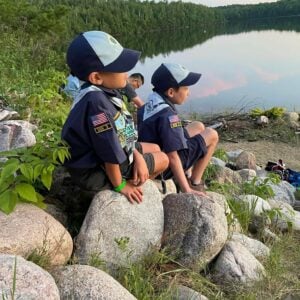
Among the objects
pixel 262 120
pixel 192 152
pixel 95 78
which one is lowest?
pixel 262 120

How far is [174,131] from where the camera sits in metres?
3.93

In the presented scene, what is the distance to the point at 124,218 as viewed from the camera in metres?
3.07

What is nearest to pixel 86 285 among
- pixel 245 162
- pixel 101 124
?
pixel 101 124

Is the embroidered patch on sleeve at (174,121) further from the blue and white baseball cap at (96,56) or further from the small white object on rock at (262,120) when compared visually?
the small white object on rock at (262,120)

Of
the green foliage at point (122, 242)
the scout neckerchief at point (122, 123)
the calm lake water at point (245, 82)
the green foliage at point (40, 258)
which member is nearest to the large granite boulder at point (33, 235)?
the green foliage at point (40, 258)

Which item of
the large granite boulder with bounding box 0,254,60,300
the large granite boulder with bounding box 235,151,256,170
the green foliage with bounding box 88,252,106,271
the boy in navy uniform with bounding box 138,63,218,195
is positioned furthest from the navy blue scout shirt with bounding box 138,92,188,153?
the large granite boulder with bounding box 235,151,256,170

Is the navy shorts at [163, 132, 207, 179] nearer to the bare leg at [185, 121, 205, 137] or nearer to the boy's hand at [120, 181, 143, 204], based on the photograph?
the bare leg at [185, 121, 205, 137]

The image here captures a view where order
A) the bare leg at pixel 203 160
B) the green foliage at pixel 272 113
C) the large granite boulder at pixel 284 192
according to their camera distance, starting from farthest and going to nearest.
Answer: the green foliage at pixel 272 113 < the large granite boulder at pixel 284 192 < the bare leg at pixel 203 160

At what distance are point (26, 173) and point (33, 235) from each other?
339 millimetres

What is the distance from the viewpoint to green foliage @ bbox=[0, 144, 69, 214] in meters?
2.66

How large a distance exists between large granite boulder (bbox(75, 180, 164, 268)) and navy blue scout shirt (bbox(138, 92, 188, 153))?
78 cm

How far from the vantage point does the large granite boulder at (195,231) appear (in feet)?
10.4

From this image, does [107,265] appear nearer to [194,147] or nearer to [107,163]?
[107,163]

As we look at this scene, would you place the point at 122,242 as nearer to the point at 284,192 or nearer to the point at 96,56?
the point at 96,56
